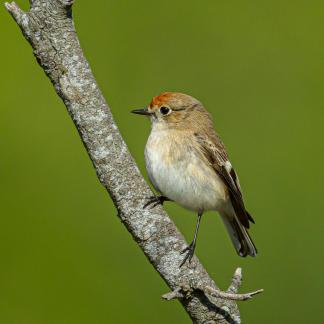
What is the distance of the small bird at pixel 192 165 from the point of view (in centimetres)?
489

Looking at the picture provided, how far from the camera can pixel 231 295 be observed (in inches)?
137

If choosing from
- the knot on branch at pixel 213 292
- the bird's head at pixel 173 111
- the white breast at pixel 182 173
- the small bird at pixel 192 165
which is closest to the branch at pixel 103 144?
the knot on branch at pixel 213 292

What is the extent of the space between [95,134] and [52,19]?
646mm

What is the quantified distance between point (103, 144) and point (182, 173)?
1251mm

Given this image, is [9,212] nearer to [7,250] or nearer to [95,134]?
[7,250]

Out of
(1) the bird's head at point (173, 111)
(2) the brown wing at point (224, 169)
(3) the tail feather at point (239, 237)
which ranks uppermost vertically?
(1) the bird's head at point (173, 111)

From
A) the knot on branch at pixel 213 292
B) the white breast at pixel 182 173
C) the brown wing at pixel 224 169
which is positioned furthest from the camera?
the brown wing at pixel 224 169

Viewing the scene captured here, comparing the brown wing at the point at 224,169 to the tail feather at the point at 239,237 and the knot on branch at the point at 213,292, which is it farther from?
the knot on branch at the point at 213,292

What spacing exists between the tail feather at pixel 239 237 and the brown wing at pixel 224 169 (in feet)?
0.29

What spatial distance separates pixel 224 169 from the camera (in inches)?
201

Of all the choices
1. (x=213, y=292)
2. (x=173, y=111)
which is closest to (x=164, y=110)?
(x=173, y=111)

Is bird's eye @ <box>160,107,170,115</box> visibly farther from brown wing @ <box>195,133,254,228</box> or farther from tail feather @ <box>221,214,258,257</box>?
tail feather @ <box>221,214,258,257</box>

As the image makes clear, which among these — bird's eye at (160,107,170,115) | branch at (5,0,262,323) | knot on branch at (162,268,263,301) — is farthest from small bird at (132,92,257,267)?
knot on branch at (162,268,263,301)

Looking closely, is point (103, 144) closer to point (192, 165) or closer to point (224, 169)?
point (192, 165)
